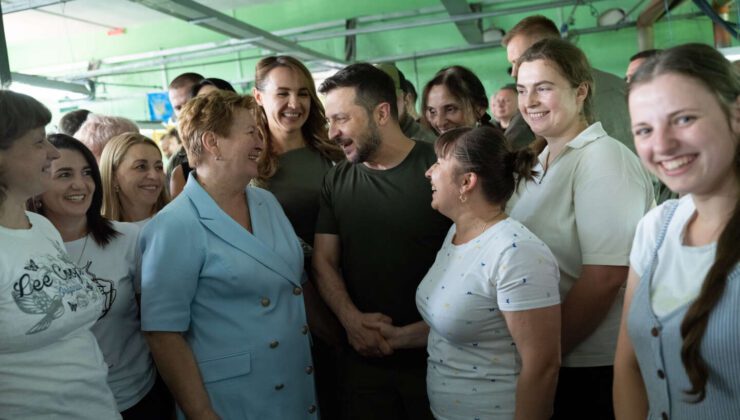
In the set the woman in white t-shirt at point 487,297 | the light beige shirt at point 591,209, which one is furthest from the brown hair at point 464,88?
the woman in white t-shirt at point 487,297

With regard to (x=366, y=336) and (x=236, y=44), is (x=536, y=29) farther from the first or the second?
(x=236, y=44)

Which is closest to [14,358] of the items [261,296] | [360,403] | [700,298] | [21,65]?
[261,296]

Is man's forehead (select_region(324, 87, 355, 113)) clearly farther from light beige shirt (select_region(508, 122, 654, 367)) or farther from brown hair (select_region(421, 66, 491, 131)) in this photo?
brown hair (select_region(421, 66, 491, 131))

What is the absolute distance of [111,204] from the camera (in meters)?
2.44

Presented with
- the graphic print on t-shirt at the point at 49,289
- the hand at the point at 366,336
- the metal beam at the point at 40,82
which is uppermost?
the metal beam at the point at 40,82

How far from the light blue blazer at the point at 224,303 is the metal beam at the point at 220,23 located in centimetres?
328

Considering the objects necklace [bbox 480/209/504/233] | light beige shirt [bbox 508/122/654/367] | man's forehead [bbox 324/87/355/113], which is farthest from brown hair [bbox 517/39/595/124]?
man's forehead [bbox 324/87/355/113]

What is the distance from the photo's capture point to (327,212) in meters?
2.19

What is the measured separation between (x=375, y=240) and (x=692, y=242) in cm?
111

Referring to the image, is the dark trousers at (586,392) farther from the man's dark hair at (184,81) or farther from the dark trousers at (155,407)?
the man's dark hair at (184,81)

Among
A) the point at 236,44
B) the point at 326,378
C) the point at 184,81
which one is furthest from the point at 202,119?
the point at 236,44

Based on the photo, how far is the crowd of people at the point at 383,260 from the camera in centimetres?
113

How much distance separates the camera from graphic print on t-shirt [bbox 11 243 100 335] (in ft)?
4.37

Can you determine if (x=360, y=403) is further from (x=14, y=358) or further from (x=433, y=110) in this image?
(x=433, y=110)
